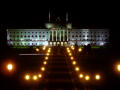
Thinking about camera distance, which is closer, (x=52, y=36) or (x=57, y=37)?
(x=52, y=36)

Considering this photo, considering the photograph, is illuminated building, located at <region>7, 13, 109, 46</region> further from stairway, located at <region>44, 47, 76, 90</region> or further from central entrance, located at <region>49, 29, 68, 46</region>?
stairway, located at <region>44, 47, 76, 90</region>

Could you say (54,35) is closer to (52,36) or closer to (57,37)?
(52,36)

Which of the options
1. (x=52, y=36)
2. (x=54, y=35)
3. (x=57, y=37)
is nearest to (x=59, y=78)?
(x=52, y=36)

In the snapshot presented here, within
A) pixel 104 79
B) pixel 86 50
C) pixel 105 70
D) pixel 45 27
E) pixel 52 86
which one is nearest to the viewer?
pixel 52 86

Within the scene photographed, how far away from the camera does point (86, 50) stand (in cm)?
2628

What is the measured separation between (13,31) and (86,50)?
54978mm

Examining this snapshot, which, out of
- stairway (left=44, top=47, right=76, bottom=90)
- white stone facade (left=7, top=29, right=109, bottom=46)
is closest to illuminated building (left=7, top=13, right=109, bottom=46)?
white stone facade (left=7, top=29, right=109, bottom=46)

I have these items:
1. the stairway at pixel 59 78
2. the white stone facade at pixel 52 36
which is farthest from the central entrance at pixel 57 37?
the stairway at pixel 59 78

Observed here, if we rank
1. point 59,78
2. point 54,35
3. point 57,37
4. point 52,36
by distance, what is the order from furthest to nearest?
point 57,37 → point 54,35 → point 52,36 → point 59,78

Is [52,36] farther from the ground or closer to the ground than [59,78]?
farther from the ground

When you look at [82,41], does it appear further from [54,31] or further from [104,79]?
[104,79]

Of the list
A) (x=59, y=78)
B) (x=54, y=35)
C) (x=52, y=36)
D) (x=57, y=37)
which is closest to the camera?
(x=59, y=78)

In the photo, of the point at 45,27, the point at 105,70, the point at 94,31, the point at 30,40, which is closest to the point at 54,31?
the point at 45,27

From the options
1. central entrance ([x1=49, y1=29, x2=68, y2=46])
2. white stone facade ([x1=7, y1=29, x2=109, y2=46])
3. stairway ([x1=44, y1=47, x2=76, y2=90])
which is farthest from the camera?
white stone facade ([x1=7, y1=29, x2=109, y2=46])
